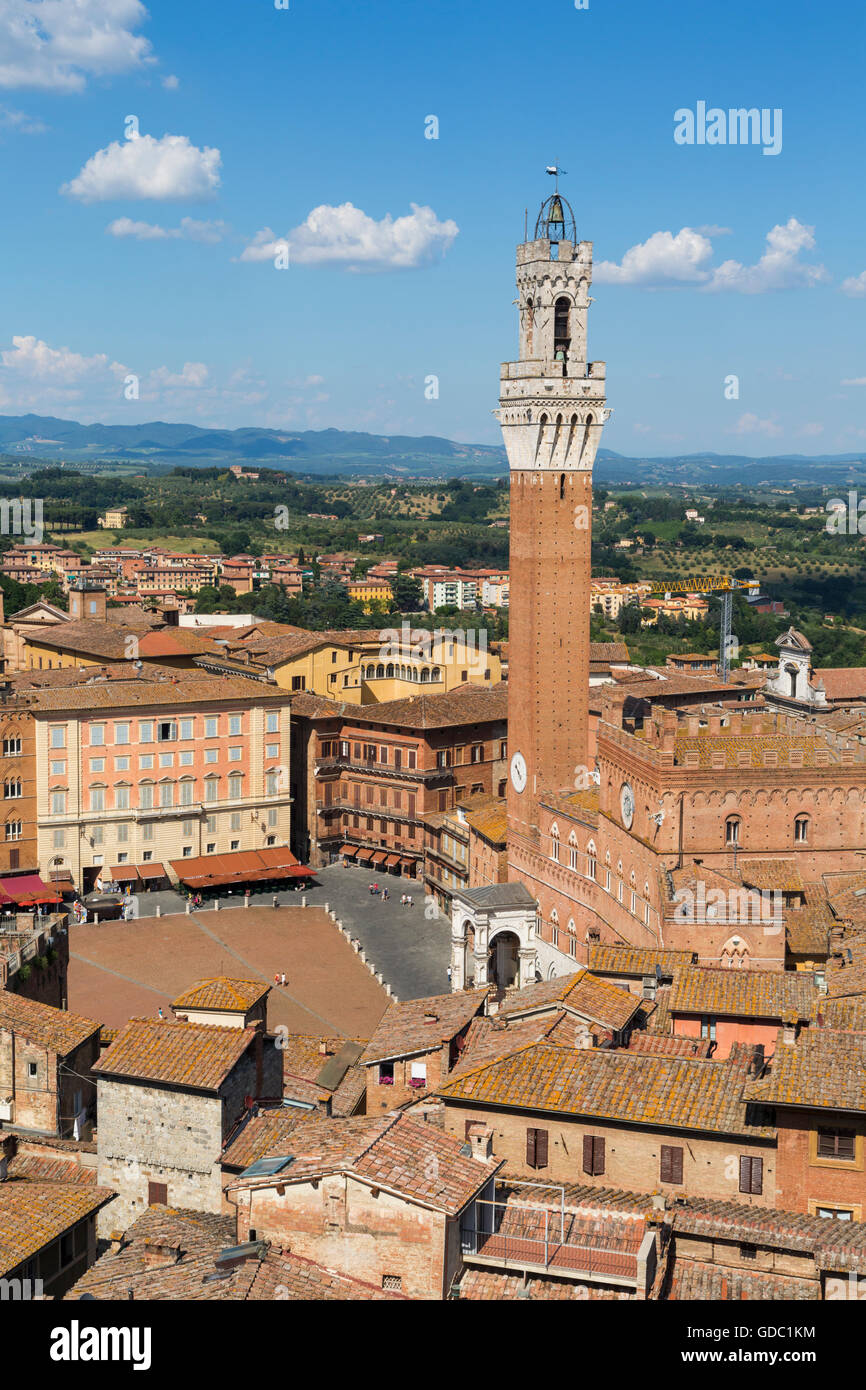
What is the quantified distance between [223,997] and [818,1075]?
1064 centimetres

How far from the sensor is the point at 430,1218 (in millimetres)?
15359

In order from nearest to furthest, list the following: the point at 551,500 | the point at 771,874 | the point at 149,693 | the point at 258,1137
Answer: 1. the point at 258,1137
2. the point at 771,874
3. the point at 551,500
4. the point at 149,693

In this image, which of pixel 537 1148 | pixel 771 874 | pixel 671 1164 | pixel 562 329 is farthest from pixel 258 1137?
pixel 562 329

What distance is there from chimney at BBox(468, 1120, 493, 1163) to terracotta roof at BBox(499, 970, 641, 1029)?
435 cm

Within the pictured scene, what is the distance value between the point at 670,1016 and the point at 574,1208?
29.0 feet

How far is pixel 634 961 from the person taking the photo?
96.2 feet

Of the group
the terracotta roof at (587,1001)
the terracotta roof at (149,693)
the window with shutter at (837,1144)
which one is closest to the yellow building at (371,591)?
the terracotta roof at (149,693)

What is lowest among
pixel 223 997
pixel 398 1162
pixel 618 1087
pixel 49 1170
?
pixel 49 1170

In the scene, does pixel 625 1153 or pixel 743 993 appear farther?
pixel 743 993

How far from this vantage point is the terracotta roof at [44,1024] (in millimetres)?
24250

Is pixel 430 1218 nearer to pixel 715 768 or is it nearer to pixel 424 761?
pixel 715 768

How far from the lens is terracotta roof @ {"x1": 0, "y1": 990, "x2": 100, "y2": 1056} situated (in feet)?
79.6

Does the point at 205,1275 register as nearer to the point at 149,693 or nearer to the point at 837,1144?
the point at 837,1144

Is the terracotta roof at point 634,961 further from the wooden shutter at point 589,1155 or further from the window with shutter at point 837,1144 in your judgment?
the window with shutter at point 837,1144
